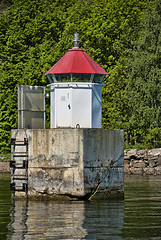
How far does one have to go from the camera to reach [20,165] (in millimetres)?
26547

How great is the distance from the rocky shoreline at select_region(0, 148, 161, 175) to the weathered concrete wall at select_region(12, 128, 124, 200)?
21893 millimetres

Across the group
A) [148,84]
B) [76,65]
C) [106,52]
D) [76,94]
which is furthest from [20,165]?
[106,52]

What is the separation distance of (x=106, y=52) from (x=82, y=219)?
3889 cm

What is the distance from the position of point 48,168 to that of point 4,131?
31.5 meters

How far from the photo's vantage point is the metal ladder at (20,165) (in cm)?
2630

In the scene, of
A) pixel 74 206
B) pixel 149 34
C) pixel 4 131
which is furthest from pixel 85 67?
pixel 4 131

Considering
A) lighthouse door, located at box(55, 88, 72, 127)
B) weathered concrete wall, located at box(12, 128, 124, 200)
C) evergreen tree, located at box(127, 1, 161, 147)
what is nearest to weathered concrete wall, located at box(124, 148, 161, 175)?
evergreen tree, located at box(127, 1, 161, 147)

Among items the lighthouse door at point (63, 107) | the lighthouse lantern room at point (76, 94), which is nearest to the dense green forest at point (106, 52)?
the lighthouse lantern room at point (76, 94)

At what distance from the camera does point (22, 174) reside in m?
26.4

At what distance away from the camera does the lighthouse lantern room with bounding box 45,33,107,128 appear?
26.8 metres

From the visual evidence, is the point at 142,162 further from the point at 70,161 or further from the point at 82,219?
the point at 82,219

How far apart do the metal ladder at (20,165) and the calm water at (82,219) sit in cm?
61

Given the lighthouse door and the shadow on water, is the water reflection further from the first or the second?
the lighthouse door

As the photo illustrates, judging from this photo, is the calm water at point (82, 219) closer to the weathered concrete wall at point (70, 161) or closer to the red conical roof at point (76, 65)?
the weathered concrete wall at point (70, 161)
